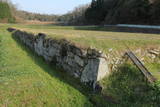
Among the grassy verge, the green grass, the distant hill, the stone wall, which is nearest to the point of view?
the grassy verge

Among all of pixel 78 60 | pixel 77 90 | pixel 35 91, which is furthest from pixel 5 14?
pixel 35 91

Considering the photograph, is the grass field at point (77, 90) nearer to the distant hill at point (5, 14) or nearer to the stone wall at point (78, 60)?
the stone wall at point (78, 60)

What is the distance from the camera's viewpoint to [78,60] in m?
6.25

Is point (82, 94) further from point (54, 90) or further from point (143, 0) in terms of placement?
point (143, 0)

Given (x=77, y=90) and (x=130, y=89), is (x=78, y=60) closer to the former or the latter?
(x=77, y=90)

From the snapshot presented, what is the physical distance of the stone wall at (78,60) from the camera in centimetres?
539

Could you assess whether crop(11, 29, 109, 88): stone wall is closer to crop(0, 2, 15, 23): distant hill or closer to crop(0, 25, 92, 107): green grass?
crop(0, 25, 92, 107): green grass

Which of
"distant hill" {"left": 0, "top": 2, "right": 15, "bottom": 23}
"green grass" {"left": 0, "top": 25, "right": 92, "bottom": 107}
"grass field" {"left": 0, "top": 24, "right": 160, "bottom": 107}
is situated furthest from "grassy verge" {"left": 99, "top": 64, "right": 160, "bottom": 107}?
"distant hill" {"left": 0, "top": 2, "right": 15, "bottom": 23}

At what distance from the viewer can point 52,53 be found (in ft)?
28.2

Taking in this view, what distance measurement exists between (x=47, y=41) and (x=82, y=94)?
4.67m

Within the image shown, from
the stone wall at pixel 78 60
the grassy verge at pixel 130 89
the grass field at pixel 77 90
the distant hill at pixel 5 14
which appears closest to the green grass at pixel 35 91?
the grass field at pixel 77 90

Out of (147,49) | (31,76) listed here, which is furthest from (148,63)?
(31,76)

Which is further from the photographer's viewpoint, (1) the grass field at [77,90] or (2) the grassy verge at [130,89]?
(1) the grass field at [77,90]

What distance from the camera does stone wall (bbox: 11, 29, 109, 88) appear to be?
5.39 meters
